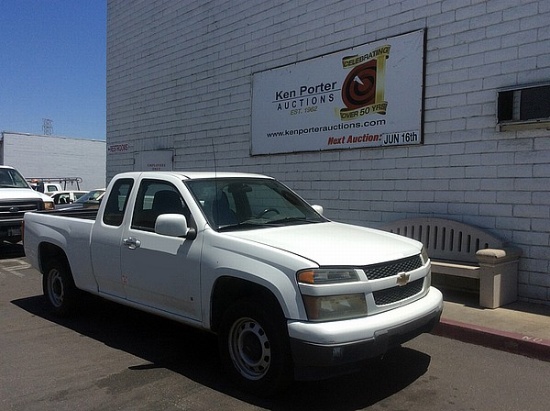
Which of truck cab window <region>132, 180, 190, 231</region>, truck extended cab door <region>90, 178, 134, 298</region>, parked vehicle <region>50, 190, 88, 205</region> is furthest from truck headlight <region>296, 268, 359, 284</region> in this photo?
parked vehicle <region>50, 190, 88, 205</region>

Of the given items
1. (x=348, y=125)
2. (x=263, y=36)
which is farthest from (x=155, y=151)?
(x=348, y=125)

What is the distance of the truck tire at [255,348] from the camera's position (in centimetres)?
371

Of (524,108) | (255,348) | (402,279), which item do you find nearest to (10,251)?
(255,348)

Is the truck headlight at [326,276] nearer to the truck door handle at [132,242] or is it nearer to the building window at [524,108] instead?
the truck door handle at [132,242]

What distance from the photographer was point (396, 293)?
398 centimetres

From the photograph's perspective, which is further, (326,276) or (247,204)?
(247,204)

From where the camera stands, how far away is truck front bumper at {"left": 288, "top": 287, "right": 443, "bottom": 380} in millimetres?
3486

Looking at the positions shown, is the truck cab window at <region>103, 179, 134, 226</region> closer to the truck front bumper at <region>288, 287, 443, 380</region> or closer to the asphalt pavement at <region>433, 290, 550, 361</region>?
the truck front bumper at <region>288, 287, 443, 380</region>

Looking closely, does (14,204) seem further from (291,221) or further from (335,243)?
(335,243)

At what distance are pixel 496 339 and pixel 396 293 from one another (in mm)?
1960

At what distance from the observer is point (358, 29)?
28.5ft

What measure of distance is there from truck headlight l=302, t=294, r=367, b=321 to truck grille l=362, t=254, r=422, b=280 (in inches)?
8.0

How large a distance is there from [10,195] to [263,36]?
258 inches

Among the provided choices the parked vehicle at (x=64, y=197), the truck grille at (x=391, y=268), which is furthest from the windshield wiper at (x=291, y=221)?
the parked vehicle at (x=64, y=197)
